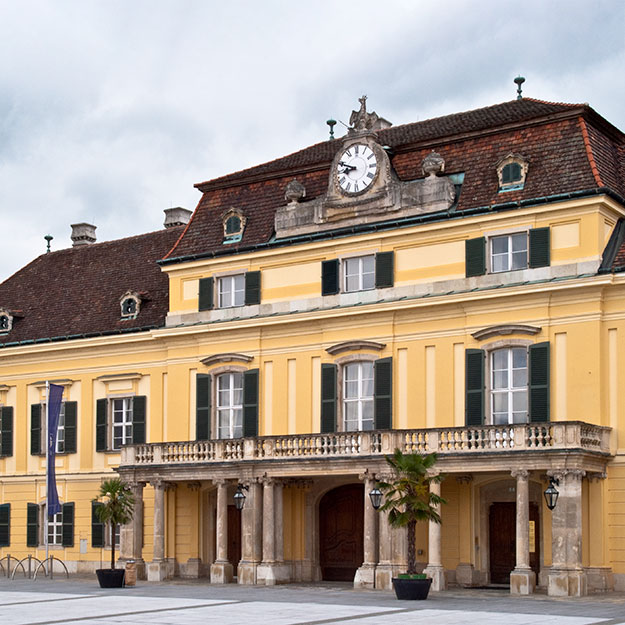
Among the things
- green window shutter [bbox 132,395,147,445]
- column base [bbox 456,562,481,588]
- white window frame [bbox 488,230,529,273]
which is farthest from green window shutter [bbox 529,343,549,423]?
green window shutter [bbox 132,395,147,445]

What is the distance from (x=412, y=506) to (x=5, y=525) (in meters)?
20.6

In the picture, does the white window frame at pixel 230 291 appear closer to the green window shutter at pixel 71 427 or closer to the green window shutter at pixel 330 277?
the green window shutter at pixel 330 277

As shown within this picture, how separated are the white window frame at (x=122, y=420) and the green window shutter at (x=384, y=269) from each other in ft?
36.2

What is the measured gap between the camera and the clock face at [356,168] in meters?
37.5

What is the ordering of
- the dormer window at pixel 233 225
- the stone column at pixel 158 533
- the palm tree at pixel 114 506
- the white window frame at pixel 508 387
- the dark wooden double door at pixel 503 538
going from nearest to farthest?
1. the white window frame at pixel 508 387
2. the dark wooden double door at pixel 503 538
3. the palm tree at pixel 114 506
4. the stone column at pixel 158 533
5. the dormer window at pixel 233 225

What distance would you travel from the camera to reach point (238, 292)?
40375mm

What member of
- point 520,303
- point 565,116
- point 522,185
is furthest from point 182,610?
point 565,116

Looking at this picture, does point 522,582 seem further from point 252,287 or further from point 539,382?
point 252,287

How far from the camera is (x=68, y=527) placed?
4372 cm

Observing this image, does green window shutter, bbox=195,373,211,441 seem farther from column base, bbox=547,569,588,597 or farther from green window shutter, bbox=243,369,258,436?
column base, bbox=547,569,588,597

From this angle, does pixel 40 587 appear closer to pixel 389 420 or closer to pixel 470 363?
pixel 389 420

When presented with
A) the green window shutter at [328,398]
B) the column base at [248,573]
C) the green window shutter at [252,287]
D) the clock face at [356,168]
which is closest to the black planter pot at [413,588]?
the column base at [248,573]

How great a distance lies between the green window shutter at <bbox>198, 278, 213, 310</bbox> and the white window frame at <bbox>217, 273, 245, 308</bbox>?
264mm

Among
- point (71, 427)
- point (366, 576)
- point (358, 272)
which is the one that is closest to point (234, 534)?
point (366, 576)
